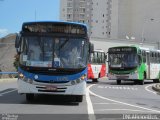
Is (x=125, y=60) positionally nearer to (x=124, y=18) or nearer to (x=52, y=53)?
(x=52, y=53)

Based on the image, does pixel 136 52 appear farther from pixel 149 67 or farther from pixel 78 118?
pixel 78 118

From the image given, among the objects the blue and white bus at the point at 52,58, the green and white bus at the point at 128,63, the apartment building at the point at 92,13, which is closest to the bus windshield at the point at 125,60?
the green and white bus at the point at 128,63

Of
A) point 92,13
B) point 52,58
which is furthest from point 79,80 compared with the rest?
point 92,13

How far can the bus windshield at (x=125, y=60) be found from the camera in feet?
116

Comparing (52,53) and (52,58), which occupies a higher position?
(52,53)

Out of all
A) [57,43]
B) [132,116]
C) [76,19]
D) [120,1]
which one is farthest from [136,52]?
[76,19]

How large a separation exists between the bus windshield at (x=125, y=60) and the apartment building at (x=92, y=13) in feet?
324

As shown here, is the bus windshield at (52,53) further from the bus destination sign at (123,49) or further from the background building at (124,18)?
the background building at (124,18)

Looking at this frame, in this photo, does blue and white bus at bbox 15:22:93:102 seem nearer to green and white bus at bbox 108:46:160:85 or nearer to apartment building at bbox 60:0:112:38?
green and white bus at bbox 108:46:160:85

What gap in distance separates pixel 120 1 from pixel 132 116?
4778 inches

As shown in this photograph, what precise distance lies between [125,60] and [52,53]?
1978 centimetres

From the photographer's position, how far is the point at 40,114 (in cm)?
1303

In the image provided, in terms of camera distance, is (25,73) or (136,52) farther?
(136,52)

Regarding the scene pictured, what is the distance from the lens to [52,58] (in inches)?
651
